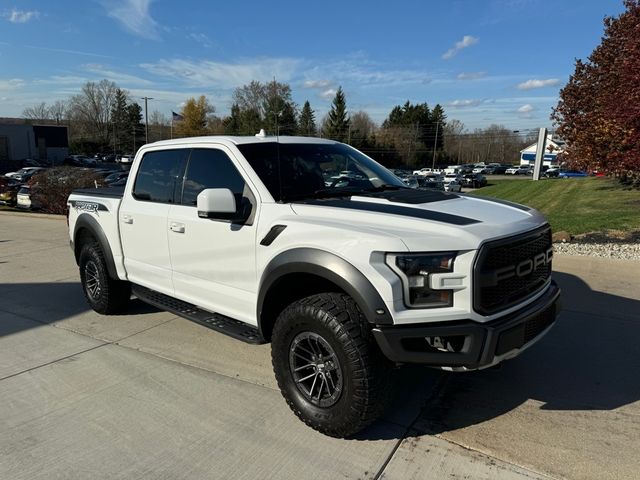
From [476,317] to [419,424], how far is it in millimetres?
985

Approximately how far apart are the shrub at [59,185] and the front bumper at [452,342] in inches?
622

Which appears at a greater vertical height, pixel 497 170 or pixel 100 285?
pixel 100 285

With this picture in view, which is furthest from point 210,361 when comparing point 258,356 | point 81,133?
point 81,133

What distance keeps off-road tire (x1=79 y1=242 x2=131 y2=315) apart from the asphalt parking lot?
0.29 m

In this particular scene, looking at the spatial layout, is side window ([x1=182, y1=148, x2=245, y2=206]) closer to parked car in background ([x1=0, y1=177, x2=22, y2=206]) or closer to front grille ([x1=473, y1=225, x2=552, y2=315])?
front grille ([x1=473, y1=225, x2=552, y2=315])

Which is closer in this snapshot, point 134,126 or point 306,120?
point 306,120

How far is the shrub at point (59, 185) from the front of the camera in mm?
16703

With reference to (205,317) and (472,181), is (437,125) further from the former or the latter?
(205,317)

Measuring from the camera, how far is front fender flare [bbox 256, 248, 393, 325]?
8.89 ft

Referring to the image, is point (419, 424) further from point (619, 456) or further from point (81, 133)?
point (81, 133)

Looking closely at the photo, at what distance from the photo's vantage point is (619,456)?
9.36 feet

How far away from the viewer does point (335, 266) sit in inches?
113

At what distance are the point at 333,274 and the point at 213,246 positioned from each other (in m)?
1.29

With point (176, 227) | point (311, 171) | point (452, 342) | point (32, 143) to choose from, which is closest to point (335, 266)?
point (452, 342)
